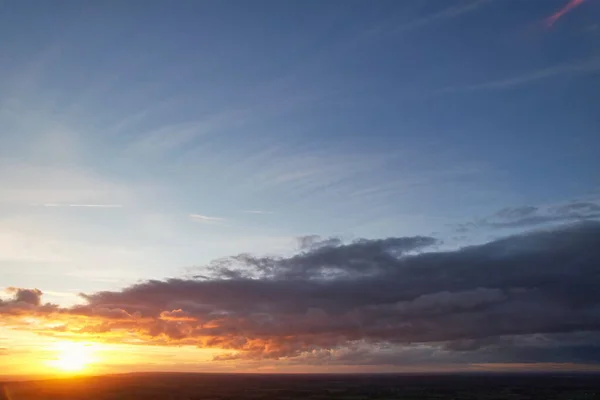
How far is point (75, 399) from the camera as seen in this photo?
15762cm

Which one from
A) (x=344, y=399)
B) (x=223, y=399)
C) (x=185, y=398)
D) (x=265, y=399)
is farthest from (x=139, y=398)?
(x=344, y=399)

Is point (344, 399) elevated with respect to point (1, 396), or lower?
lower

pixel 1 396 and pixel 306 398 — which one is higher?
pixel 1 396

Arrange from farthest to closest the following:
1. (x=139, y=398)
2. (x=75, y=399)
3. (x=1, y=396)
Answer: (x=139, y=398)
(x=75, y=399)
(x=1, y=396)

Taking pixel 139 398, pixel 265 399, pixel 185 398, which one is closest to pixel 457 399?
pixel 265 399

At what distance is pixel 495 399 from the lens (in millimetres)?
161625

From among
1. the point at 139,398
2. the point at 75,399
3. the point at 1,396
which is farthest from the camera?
the point at 139,398

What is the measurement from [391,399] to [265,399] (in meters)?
36.5

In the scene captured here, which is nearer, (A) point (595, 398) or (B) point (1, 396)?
(B) point (1, 396)

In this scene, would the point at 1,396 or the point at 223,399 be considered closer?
the point at 1,396

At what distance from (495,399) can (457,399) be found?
10.5m

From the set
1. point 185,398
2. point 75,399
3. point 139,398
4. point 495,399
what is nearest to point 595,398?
point 495,399

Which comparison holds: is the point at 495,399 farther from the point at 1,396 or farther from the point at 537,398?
the point at 1,396

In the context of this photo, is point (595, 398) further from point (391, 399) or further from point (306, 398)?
point (306, 398)
